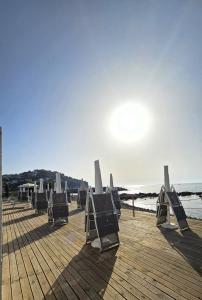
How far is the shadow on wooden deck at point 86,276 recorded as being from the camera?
427 centimetres

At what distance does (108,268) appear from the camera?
17.8 feet

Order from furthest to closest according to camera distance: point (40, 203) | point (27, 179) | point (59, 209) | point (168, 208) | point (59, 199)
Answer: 1. point (27, 179)
2. point (40, 203)
3. point (59, 199)
4. point (59, 209)
5. point (168, 208)

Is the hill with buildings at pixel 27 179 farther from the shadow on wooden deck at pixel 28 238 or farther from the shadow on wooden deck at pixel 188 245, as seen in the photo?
the shadow on wooden deck at pixel 188 245

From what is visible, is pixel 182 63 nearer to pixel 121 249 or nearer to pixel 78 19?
pixel 78 19

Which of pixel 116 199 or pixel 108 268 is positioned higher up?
pixel 116 199

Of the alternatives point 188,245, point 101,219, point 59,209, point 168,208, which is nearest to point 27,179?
point 59,209

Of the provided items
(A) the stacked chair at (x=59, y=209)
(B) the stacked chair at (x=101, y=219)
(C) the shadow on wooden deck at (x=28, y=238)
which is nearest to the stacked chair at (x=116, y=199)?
(A) the stacked chair at (x=59, y=209)

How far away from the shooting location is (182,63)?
1220 centimetres

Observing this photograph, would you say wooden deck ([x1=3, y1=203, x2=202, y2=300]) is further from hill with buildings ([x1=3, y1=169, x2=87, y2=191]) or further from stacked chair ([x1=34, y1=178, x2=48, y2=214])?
hill with buildings ([x1=3, y1=169, x2=87, y2=191])

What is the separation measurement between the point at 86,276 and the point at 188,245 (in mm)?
3743

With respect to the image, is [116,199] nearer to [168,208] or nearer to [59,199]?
[59,199]

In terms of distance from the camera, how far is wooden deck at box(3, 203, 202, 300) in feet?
14.0

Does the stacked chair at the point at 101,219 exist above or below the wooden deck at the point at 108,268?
above

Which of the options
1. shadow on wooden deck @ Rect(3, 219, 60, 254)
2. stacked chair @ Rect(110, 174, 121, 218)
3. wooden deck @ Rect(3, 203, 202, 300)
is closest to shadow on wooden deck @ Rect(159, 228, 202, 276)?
wooden deck @ Rect(3, 203, 202, 300)
